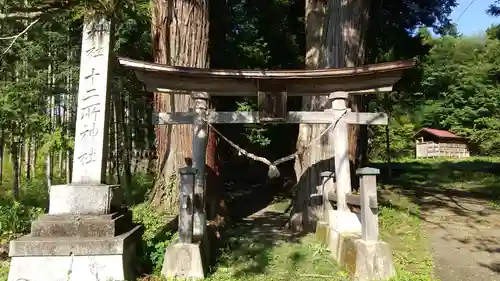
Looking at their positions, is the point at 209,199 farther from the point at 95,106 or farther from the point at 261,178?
the point at 261,178

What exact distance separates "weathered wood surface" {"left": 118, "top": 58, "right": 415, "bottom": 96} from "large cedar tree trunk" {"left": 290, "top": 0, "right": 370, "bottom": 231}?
5.35ft

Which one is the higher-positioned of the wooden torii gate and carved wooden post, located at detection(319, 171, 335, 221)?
the wooden torii gate

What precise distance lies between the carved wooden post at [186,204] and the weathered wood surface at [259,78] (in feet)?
4.73

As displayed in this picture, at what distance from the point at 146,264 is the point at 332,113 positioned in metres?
3.42

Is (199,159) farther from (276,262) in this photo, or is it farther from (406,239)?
(406,239)

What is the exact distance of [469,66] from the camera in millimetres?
34438

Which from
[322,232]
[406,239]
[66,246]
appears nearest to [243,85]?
[322,232]

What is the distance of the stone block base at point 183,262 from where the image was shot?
187 inches

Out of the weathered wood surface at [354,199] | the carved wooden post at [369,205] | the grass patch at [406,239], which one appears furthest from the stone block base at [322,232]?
the carved wooden post at [369,205]

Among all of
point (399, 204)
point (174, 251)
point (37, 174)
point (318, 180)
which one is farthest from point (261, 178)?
point (174, 251)

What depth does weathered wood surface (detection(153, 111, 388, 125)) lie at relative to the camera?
18.8 feet

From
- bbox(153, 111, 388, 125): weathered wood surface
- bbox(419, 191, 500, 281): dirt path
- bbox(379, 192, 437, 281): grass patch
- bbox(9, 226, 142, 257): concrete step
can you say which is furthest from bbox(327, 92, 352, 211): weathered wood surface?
bbox(9, 226, 142, 257): concrete step

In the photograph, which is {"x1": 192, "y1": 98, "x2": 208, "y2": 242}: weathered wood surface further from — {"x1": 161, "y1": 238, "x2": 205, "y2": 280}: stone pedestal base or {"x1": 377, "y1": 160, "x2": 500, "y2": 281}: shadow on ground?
{"x1": 377, "y1": 160, "x2": 500, "y2": 281}: shadow on ground

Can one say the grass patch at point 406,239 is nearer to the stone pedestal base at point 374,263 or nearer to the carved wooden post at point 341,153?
the stone pedestal base at point 374,263
